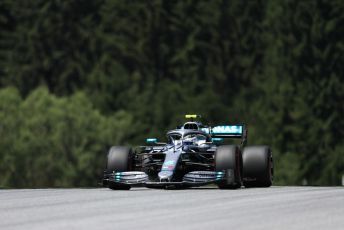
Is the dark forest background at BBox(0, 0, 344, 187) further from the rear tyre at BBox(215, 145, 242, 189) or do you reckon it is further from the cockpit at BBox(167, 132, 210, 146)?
the rear tyre at BBox(215, 145, 242, 189)

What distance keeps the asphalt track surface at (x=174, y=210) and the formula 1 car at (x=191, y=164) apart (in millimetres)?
1847

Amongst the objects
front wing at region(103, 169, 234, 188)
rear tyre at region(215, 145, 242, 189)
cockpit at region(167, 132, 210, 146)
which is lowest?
front wing at region(103, 169, 234, 188)

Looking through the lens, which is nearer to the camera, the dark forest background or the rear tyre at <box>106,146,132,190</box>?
the rear tyre at <box>106,146,132,190</box>

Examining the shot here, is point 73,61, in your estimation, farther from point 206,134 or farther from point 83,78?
point 206,134

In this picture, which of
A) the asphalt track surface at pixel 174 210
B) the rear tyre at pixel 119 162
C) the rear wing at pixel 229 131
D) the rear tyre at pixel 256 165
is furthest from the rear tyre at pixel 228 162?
the rear wing at pixel 229 131

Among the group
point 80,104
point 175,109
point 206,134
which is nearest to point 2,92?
point 80,104

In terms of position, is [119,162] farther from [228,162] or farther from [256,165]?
[256,165]

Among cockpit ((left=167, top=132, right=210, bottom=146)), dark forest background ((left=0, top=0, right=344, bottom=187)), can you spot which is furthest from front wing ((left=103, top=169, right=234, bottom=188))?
dark forest background ((left=0, top=0, right=344, bottom=187))

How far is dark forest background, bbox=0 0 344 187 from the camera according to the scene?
7919 centimetres

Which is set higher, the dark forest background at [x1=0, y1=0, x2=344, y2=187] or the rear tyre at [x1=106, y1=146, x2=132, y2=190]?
the dark forest background at [x1=0, y1=0, x2=344, y2=187]

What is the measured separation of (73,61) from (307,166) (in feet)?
103

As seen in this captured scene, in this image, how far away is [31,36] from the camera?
344ft

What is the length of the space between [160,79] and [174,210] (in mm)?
78427

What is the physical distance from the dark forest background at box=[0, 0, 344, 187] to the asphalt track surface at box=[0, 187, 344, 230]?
169ft
